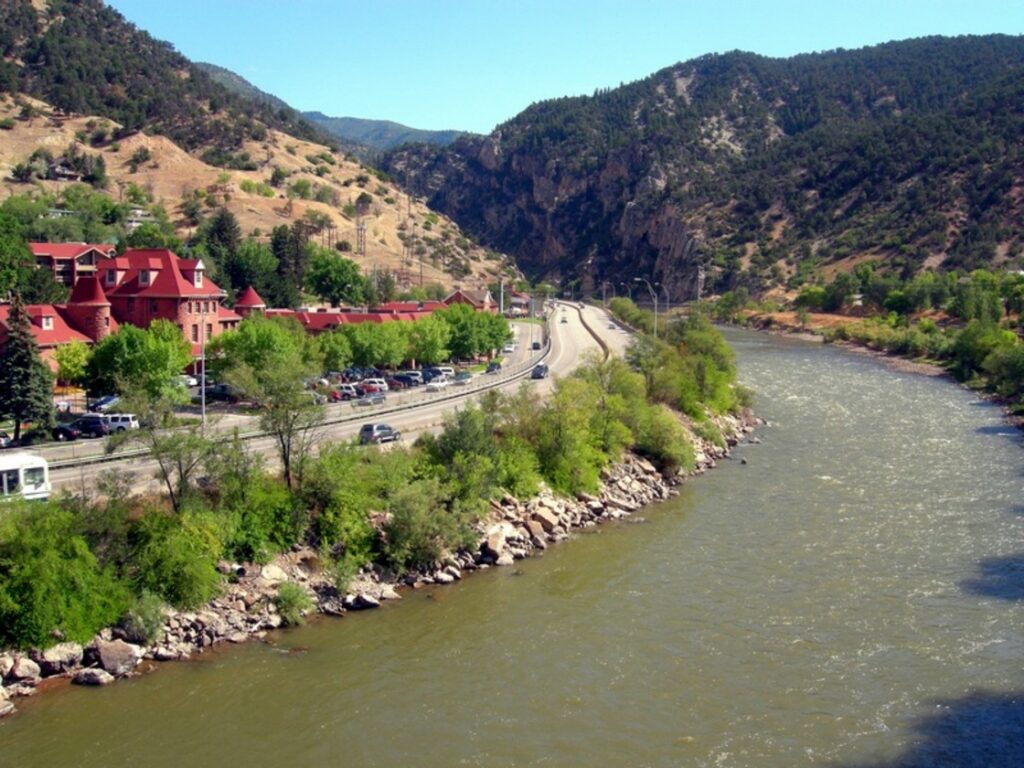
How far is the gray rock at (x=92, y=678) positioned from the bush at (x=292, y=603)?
456 cm

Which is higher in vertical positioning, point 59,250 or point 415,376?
point 59,250

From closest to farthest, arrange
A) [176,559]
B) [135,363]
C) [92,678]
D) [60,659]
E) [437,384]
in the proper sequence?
[92,678]
[60,659]
[176,559]
[135,363]
[437,384]

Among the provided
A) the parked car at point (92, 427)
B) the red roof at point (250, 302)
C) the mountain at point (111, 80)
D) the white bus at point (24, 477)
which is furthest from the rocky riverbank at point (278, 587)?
the mountain at point (111, 80)

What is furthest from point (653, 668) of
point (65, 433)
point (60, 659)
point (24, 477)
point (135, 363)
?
point (135, 363)

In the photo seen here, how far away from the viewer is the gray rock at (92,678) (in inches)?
816

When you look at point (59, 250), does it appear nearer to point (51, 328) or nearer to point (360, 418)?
point (51, 328)

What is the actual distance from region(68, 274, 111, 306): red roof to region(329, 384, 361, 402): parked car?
40.4 feet

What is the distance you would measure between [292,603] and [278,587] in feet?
2.71

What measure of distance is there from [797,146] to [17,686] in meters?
188

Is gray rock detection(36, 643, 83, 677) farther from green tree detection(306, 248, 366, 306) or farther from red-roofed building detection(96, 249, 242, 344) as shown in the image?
green tree detection(306, 248, 366, 306)

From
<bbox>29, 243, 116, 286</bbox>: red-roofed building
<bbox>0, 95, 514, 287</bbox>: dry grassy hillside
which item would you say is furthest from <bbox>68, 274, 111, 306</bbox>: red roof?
<bbox>0, 95, 514, 287</bbox>: dry grassy hillside

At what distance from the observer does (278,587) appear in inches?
985

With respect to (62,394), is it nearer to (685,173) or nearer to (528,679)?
(528,679)

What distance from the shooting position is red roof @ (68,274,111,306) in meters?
47.9
